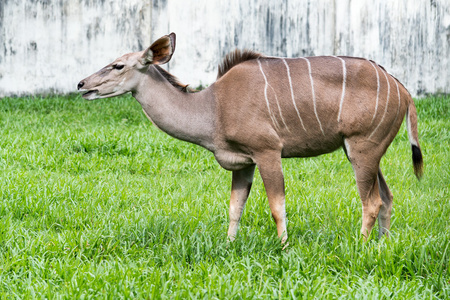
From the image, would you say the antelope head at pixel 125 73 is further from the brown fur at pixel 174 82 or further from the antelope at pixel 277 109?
the brown fur at pixel 174 82

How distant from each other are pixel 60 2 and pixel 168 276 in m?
7.29

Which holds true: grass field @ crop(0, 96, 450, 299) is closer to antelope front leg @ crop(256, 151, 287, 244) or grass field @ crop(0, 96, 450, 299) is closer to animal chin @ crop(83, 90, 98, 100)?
antelope front leg @ crop(256, 151, 287, 244)

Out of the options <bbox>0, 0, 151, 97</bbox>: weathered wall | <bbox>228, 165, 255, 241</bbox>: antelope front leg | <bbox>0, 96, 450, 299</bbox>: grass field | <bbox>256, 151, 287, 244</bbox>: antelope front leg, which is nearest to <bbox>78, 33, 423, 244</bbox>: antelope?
<bbox>256, 151, 287, 244</bbox>: antelope front leg

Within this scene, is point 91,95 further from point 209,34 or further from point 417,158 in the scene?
point 209,34

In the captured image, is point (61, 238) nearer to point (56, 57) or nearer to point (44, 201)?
point (44, 201)

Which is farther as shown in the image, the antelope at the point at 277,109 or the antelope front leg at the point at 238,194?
the antelope front leg at the point at 238,194

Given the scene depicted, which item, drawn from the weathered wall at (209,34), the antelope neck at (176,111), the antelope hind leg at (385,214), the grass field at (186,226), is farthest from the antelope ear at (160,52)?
the weathered wall at (209,34)

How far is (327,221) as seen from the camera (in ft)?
14.2

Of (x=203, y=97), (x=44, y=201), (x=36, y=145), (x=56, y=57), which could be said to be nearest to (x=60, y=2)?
(x=56, y=57)

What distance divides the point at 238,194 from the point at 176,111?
686 millimetres

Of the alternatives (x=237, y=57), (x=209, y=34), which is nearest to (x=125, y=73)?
(x=237, y=57)

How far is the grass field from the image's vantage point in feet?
10.1

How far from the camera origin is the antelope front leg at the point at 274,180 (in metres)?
3.73

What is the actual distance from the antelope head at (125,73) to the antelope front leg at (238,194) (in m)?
0.89
